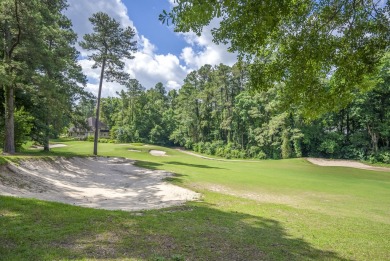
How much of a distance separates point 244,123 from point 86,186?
44978 mm

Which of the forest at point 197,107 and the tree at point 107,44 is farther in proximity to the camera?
the tree at point 107,44

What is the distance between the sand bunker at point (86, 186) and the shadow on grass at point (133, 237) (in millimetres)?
2794

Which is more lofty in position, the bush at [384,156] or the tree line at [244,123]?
the tree line at [244,123]

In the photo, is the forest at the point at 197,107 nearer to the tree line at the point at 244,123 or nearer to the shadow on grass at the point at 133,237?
the tree line at the point at 244,123

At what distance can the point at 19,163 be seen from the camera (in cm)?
1352

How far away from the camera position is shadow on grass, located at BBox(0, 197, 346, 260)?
4832 mm

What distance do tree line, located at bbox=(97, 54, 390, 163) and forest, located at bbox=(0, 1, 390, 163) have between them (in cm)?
18

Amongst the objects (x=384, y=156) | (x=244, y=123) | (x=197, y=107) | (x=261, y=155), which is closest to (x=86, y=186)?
(x=261, y=155)

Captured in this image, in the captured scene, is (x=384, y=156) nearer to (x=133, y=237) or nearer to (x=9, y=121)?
(x=133, y=237)

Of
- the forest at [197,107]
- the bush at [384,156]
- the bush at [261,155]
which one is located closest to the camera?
the forest at [197,107]

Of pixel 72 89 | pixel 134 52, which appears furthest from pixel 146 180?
pixel 134 52

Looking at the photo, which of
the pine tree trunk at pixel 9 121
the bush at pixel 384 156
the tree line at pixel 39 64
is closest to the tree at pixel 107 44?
the tree line at pixel 39 64

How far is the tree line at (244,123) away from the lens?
134 ft

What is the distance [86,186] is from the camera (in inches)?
576
